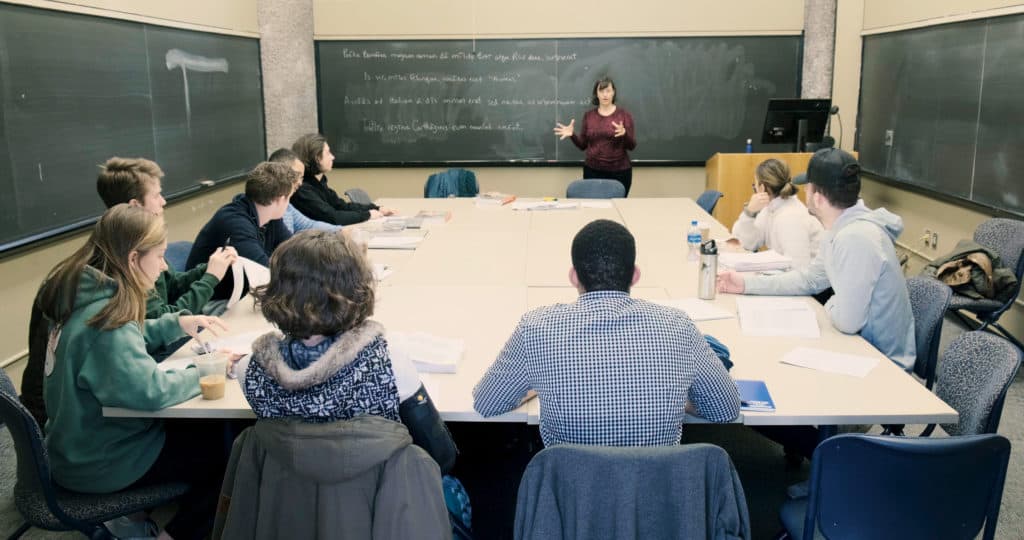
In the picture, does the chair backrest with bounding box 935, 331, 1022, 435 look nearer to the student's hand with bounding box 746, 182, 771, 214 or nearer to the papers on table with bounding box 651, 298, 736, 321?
the papers on table with bounding box 651, 298, 736, 321

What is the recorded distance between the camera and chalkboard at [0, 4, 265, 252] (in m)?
4.06

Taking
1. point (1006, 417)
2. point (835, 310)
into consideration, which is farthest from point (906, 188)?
point (835, 310)

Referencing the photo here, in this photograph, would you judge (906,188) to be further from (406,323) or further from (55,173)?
(55,173)

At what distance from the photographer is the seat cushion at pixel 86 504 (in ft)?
7.71

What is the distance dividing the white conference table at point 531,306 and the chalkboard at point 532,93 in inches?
73.8

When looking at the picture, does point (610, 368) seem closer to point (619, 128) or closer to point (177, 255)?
point (177, 255)

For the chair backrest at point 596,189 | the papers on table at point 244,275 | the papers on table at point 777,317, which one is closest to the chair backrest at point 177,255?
the papers on table at point 244,275

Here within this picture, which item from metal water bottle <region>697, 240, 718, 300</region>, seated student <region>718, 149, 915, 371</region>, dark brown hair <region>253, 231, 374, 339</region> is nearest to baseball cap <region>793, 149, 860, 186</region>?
seated student <region>718, 149, 915, 371</region>

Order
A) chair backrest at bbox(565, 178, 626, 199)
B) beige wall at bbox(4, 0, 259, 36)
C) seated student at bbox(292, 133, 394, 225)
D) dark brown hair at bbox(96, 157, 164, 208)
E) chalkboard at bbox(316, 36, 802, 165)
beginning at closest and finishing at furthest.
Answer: dark brown hair at bbox(96, 157, 164, 208) < beige wall at bbox(4, 0, 259, 36) < seated student at bbox(292, 133, 394, 225) < chair backrest at bbox(565, 178, 626, 199) < chalkboard at bbox(316, 36, 802, 165)

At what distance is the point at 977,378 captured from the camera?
2428mm

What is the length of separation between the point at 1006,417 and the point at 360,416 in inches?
135

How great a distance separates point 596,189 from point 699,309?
349cm

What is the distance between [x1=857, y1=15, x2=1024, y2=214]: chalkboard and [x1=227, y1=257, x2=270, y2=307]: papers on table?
4.05 meters

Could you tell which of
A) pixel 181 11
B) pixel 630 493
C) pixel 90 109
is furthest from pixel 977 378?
pixel 181 11
